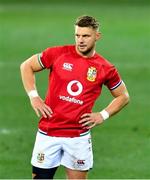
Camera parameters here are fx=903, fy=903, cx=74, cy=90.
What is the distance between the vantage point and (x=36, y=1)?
201 feet

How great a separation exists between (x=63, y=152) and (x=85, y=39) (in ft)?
4.26

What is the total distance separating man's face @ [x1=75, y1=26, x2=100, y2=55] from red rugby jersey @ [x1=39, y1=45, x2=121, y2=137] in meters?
0.11

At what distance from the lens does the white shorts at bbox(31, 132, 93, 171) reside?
33.2ft

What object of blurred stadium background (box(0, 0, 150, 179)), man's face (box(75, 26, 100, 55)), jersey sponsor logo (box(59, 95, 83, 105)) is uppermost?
man's face (box(75, 26, 100, 55))

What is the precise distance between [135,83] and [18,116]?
593cm

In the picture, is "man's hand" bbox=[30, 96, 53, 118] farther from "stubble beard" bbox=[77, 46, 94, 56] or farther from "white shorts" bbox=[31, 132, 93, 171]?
"stubble beard" bbox=[77, 46, 94, 56]

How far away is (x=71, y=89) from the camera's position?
10.1m

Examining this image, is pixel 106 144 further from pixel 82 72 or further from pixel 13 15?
pixel 13 15

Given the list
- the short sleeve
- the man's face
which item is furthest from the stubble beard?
the short sleeve

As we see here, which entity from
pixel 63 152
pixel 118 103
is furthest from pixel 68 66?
pixel 63 152

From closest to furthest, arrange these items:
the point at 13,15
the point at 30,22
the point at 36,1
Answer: the point at 30,22
the point at 13,15
the point at 36,1

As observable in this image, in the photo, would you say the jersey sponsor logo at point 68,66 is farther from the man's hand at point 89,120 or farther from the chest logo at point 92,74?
the man's hand at point 89,120

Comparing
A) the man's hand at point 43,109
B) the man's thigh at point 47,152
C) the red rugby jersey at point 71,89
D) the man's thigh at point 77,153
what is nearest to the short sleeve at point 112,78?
the red rugby jersey at point 71,89

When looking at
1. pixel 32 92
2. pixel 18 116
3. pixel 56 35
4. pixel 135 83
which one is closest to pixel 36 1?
pixel 56 35
